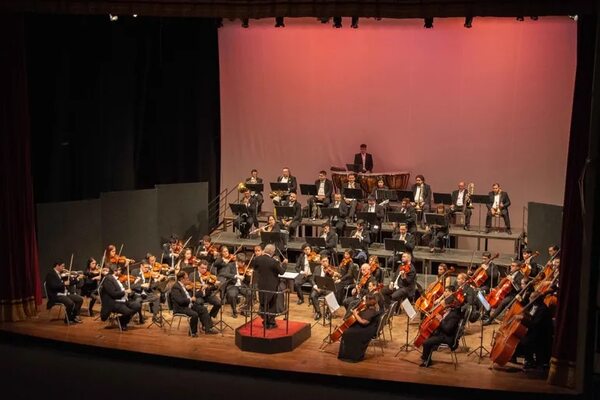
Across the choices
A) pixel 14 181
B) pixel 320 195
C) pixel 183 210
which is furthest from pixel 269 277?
pixel 183 210

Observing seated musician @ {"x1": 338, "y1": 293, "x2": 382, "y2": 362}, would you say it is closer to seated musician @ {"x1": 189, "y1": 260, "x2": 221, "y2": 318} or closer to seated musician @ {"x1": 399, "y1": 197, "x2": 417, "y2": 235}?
seated musician @ {"x1": 189, "y1": 260, "x2": 221, "y2": 318}

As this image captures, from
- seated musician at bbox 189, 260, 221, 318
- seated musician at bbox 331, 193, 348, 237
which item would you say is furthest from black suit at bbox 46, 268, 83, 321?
seated musician at bbox 331, 193, 348, 237

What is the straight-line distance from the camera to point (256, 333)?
11305 millimetres

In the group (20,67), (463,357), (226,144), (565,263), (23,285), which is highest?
(20,67)

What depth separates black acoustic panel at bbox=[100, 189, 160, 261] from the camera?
15344 mm

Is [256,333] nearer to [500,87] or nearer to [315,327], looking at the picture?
[315,327]

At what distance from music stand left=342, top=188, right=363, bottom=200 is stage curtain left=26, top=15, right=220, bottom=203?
4453mm

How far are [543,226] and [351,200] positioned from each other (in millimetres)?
3649

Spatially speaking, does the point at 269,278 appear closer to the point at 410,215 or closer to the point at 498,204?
the point at 410,215

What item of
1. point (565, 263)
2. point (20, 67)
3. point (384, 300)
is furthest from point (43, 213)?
point (565, 263)

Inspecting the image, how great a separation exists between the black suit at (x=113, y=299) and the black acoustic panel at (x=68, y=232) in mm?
2487

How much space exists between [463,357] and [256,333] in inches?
112

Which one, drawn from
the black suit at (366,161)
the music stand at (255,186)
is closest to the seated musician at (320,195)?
the black suit at (366,161)

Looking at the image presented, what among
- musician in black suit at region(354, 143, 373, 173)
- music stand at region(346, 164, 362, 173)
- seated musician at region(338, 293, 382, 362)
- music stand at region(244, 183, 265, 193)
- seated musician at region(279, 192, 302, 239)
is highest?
musician in black suit at region(354, 143, 373, 173)
